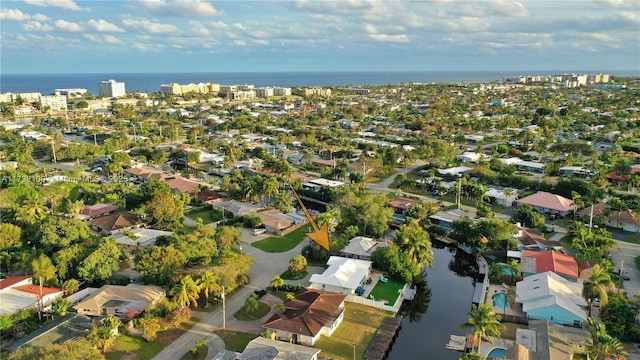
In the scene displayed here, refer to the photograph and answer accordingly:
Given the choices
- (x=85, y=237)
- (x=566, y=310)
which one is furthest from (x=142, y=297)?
(x=566, y=310)

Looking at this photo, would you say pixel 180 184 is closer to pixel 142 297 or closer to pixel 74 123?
pixel 142 297

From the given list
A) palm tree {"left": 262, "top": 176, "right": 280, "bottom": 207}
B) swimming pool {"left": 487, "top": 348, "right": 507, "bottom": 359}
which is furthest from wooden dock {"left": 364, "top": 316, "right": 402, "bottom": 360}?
palm tree {"left": 262, "top": 176, "right": 280, "bottom": 207}

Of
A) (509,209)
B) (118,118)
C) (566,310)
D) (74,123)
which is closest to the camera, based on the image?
(566,310)

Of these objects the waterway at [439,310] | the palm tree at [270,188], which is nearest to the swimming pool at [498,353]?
the waterway at [439,310]

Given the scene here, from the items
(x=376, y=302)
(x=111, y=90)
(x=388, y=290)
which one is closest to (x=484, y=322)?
(x=376, y=302)

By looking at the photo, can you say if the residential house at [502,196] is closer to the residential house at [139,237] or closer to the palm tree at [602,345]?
the palm tree at [602,345]
